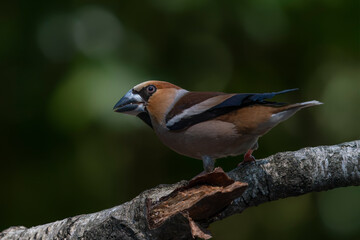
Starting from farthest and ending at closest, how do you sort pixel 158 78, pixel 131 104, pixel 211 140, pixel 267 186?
pixel 158 78, pixel 131 104, pixel 211 140, pixel 267 186

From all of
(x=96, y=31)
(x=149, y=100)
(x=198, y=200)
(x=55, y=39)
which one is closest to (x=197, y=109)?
(x=149, y=100)

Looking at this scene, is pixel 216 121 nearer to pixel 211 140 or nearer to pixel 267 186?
pixel 211 140

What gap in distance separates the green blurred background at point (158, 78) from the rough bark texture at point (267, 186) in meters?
2.23

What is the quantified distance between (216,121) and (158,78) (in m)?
1.93

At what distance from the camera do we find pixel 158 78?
17.8 feet

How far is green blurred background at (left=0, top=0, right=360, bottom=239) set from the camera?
5.42 metres

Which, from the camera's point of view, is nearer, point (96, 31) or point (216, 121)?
point (216, 121)

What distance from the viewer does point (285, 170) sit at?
301cm

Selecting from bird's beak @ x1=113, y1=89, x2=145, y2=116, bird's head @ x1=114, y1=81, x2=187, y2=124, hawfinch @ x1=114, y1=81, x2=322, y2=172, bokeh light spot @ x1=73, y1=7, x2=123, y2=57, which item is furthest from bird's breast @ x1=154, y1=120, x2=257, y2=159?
bokeh light spot @ x1=73, y1=7, x2=123, y2=57

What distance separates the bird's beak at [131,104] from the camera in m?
3.86

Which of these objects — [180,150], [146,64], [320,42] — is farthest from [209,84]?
[180,150]

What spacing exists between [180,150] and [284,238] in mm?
2498

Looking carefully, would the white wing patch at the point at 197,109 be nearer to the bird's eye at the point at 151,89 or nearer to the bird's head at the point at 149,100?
the bird's head at the point at 149,100

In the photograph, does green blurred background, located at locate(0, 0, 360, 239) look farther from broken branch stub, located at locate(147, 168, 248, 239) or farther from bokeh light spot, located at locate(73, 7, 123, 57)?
broken branch stub, located at locate(147, 168, 248, 239)
